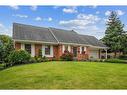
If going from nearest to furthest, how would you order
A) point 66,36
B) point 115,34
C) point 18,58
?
point 18,58 → point 66,36 → point 115,34

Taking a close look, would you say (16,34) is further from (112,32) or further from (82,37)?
(112,32)

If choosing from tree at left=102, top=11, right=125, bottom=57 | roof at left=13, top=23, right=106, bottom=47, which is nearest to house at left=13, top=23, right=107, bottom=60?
roof at left=13, top=23, right=106, bottom=47

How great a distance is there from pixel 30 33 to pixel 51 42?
1.64 m

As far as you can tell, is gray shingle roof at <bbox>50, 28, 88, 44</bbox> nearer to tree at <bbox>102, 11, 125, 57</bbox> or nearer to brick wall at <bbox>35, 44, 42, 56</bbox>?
brick wall at <bbox>35, 44, 42, 56</bbox>

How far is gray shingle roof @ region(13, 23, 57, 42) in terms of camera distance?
52.4 feet

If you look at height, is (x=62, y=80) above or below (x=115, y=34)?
below

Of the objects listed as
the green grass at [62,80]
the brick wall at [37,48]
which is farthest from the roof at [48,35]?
the green grass at [62,80]

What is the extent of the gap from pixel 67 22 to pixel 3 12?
3938 mm

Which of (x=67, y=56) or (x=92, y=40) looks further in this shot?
(x=92, y=40)

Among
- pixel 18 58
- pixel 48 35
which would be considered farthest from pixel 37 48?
pixel 18 58

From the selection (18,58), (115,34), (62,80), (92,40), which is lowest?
(62,80)

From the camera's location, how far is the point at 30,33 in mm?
16703

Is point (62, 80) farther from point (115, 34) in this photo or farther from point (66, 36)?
point (115, 34)

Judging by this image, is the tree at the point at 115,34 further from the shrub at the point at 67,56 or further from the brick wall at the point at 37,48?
the brick wall at the point at 37,48
